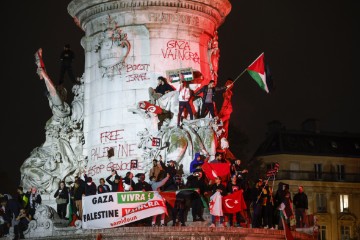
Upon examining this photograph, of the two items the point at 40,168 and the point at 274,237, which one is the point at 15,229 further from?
the point at 274,237

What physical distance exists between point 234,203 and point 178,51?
324 inches

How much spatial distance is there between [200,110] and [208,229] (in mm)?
7145

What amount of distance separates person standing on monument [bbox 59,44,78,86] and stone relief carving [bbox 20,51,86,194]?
0.73 m

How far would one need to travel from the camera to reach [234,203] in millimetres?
28781

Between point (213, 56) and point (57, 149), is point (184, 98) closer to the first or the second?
point (213, 56)

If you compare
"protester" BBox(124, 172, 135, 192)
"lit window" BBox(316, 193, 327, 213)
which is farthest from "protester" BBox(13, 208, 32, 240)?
"lit window" BBox(316, 193, 327, 213)

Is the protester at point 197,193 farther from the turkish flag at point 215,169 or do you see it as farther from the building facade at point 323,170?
the building facade at point 323,170

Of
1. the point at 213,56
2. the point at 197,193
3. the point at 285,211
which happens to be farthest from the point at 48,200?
the point at 285,211

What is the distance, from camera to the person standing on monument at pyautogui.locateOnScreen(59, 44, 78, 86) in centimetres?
3697

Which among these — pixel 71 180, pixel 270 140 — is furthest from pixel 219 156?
pixel 270 140

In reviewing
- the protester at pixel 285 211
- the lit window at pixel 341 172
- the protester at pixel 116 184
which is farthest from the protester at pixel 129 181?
the lit window at pixel 341 172

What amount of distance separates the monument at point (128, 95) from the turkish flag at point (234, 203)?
13.0 feet

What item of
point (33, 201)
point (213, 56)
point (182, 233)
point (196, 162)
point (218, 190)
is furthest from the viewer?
point (213, 56)

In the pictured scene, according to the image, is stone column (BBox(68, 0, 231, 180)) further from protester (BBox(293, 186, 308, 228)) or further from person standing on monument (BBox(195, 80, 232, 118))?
protester (BBox(293, 186, 308, 228))
